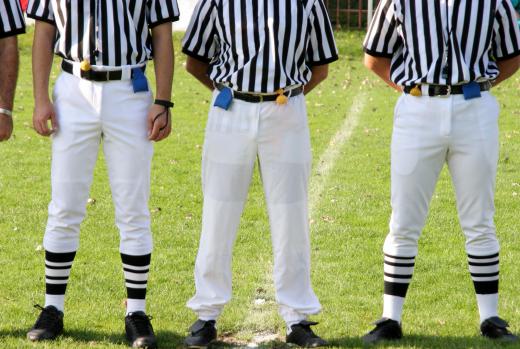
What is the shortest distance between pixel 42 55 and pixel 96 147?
541 millimetres

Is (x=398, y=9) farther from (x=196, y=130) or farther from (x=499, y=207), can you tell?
(x=196, y=130)

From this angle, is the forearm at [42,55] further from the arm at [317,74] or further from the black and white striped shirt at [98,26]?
the arm at [317,74]

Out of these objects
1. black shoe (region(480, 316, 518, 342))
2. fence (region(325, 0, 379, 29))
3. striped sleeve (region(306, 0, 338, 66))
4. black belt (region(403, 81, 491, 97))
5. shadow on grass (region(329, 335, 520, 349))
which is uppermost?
striped sleeve (region(306, 0, 338, 66))

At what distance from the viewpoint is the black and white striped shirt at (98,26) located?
505cm

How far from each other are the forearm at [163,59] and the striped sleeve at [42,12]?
0.52 metres

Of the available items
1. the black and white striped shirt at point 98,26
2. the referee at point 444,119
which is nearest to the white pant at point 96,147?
the black and white striped shirt at point 98,26

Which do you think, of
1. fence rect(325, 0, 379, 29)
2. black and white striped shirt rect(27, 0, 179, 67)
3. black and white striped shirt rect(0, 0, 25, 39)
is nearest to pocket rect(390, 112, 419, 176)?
black and white striped shirt rect(27, 0, 179, 67)

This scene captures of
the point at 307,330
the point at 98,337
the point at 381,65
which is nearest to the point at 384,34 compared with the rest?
the point at 381,65

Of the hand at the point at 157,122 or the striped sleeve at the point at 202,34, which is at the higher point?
the striped sleeve at the point at 202,34

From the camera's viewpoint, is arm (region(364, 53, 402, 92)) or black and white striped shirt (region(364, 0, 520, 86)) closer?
black and white striped shirt (region(364, 0, 520, 86))

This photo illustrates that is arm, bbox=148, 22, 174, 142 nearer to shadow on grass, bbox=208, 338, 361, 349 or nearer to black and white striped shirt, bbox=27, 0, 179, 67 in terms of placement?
black and white striped shirt, bbox=27, 0, 179, 67

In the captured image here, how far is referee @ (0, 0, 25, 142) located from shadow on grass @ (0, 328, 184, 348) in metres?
1.05

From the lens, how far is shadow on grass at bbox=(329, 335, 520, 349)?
17.0 feet

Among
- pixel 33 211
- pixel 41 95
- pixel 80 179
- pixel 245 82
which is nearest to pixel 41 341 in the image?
pixel 80 179
